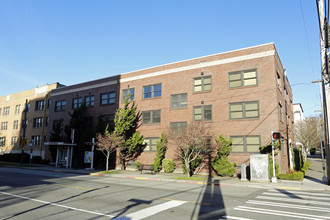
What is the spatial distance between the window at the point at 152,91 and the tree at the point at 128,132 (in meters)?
2.11

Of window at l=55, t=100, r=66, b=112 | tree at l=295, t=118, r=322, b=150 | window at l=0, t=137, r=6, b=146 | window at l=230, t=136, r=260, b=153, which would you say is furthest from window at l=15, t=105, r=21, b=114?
tree at l=295, t=118, r=322, b=150

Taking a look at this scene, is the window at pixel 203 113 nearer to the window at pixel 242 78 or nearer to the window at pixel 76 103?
the window at pixel 242 78

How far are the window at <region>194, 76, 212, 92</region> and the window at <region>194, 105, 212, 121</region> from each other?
6.47 ft

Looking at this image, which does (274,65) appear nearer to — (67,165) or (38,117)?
(67,165)

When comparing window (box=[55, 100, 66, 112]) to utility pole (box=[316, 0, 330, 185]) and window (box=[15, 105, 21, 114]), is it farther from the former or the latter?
utility pole (box=[316, 0, 330, 185])

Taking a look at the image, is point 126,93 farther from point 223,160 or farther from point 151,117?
point 223,160

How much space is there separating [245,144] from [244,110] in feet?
10.6

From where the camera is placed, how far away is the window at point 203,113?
24422 millimetres

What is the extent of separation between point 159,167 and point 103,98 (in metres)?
13.6

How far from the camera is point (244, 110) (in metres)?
22.6

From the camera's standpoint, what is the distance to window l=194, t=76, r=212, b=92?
25080 mm

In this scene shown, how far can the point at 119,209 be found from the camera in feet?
26.9

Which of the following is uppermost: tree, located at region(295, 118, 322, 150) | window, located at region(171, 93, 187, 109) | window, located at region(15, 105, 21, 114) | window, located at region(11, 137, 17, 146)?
window, located at region(15, 105, 21, 114)

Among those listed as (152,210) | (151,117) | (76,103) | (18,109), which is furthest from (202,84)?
(18,109)
